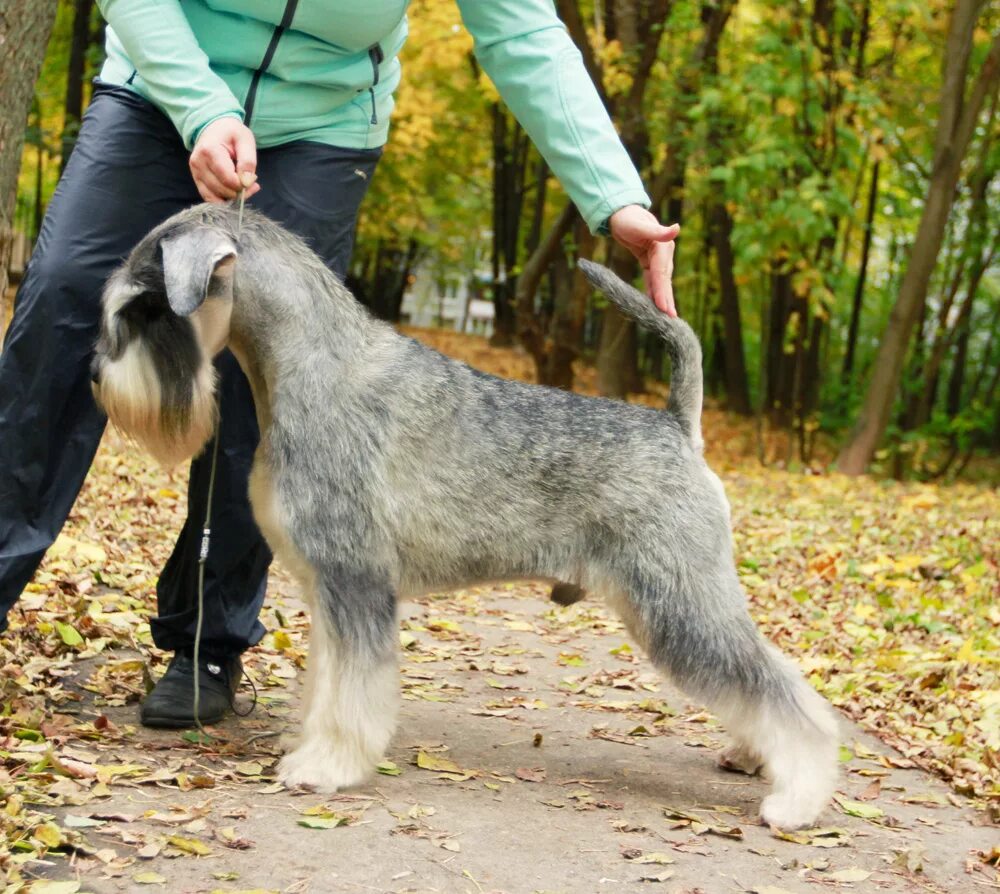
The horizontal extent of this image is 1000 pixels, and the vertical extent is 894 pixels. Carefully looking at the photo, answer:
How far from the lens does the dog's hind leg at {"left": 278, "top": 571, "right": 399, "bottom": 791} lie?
334 centimetres

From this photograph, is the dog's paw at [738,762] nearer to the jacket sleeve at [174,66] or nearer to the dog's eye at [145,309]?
the dog's eye at [145,309]

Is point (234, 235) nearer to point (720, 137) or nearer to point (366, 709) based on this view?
point (366, 709)

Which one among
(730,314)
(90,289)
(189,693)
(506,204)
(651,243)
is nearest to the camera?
(90,289)

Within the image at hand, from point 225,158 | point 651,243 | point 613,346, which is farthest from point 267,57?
point 613,346

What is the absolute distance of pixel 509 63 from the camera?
3.89 metres

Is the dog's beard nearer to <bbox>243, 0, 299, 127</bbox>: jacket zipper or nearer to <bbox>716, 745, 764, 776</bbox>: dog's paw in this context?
<bbox>243, 0, 299, 127</bbox>: jacket zipper

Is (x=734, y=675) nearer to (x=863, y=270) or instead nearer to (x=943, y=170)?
(x=943, y=170)

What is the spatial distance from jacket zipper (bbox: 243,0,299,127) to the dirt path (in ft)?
6.08

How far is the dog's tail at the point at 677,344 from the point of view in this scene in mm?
3730

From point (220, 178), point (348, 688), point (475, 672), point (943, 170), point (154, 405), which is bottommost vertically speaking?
point (475, 672)

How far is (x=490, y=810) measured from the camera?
3404 mm

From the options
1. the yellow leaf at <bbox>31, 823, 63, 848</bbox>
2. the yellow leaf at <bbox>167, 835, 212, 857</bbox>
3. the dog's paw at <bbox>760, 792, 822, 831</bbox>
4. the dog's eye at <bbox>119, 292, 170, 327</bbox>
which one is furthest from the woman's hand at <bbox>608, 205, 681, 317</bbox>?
the yellow leaf at <bbox>31, 823, 63, 848</bbox>

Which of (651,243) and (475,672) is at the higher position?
(651,243)

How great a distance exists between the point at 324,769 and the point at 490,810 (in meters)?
0.48
